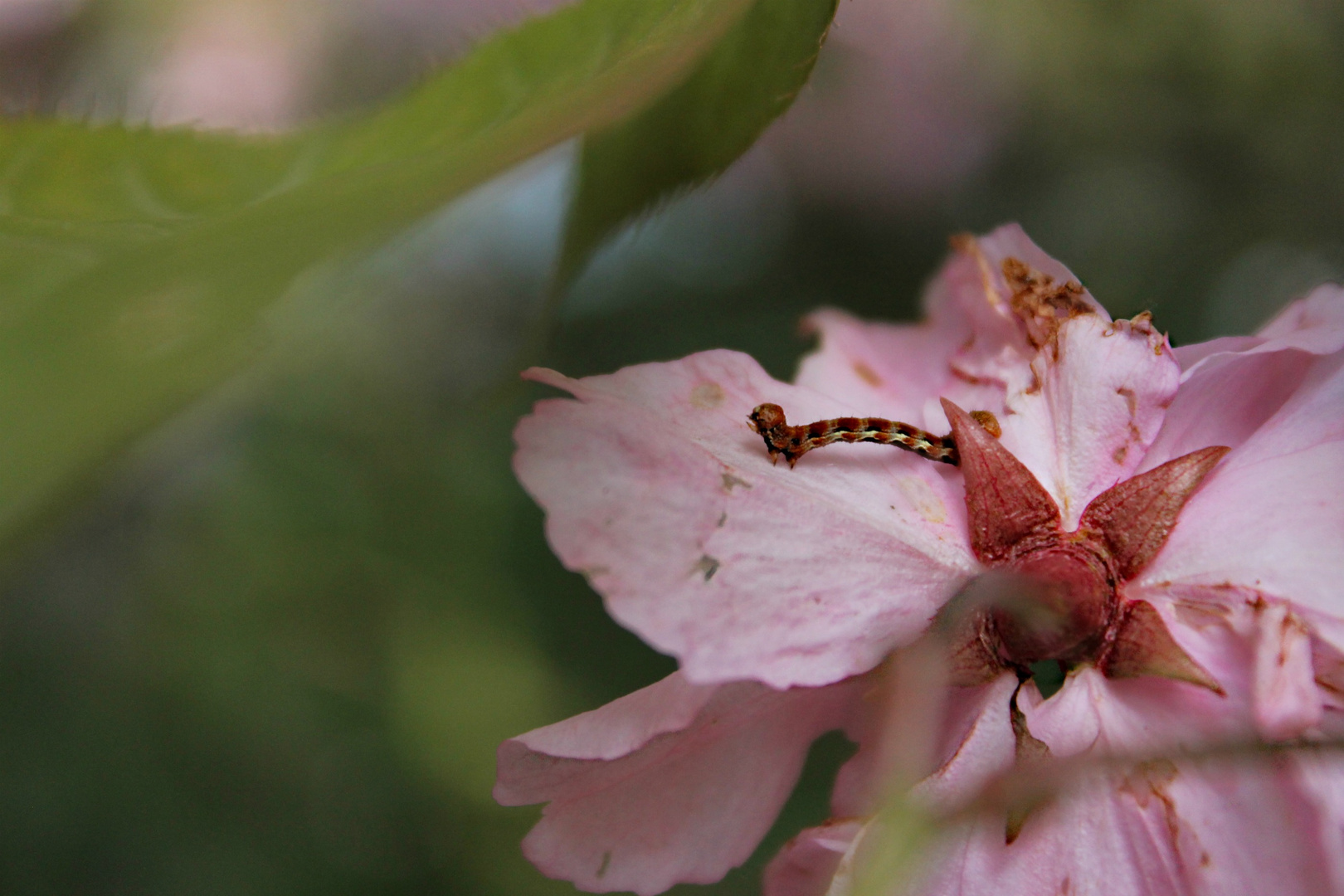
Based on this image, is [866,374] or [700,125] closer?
[700,125]

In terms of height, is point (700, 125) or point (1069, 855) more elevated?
point (700, 125)

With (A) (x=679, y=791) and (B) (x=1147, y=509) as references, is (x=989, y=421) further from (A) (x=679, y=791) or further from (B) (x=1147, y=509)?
(A) (x=679, y=791)

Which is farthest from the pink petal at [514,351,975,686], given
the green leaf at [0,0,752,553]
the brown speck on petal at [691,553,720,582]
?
the green leaf at [0,0,752,553]

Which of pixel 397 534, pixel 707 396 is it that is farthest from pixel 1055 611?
pixel 397 534

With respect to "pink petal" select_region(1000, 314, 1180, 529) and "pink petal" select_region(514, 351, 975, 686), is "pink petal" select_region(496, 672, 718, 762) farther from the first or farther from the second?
"pink petal" select_region(1000, 314, 1180, 529)

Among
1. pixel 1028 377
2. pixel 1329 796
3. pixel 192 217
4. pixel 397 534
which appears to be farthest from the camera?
pixel 397 534
